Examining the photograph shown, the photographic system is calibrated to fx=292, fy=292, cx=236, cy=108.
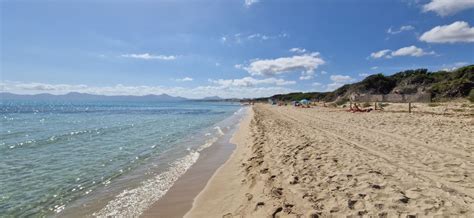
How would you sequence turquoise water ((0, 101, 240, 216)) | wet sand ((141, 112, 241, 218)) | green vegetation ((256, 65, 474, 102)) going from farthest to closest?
1. green vegetation ((256, 65, 474, 102))
2. turquoise water ((0, 101, 240, 216))
3. wet sand ((141, 112, 241, 218))

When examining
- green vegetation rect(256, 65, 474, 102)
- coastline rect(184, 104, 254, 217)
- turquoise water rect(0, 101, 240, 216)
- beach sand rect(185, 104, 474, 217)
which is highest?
green vegetation rect(256, 65, 474, 102)

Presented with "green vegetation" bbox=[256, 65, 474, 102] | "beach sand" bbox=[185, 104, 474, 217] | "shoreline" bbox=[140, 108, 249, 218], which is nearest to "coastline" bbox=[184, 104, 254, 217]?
"beach sand" bbox=[185, 104, 474, 217]

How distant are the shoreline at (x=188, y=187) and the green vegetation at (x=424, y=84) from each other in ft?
106

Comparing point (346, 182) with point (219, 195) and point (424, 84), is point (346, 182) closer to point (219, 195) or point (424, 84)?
point (219, 195)

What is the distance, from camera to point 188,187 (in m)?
7.90

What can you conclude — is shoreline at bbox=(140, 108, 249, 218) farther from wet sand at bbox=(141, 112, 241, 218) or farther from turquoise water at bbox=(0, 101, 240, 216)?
turquoise water at bbox=(0, 101, 240, 216)

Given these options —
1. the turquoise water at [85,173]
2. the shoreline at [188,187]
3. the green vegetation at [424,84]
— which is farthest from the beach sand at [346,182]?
the green vegetation at [424,84]

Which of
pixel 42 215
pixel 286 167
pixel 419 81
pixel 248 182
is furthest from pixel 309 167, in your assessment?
pixel 419 81

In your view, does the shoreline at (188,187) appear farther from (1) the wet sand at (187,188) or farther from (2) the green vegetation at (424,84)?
(2) the green vegetation at (424,84)

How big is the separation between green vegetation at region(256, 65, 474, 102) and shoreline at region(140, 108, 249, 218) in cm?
3228

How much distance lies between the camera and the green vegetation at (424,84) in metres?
44.1

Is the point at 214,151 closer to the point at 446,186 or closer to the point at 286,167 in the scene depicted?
the point at 286,167

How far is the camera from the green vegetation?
4406 centimetres

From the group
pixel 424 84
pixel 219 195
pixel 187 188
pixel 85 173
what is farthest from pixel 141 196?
pixel 424 84
